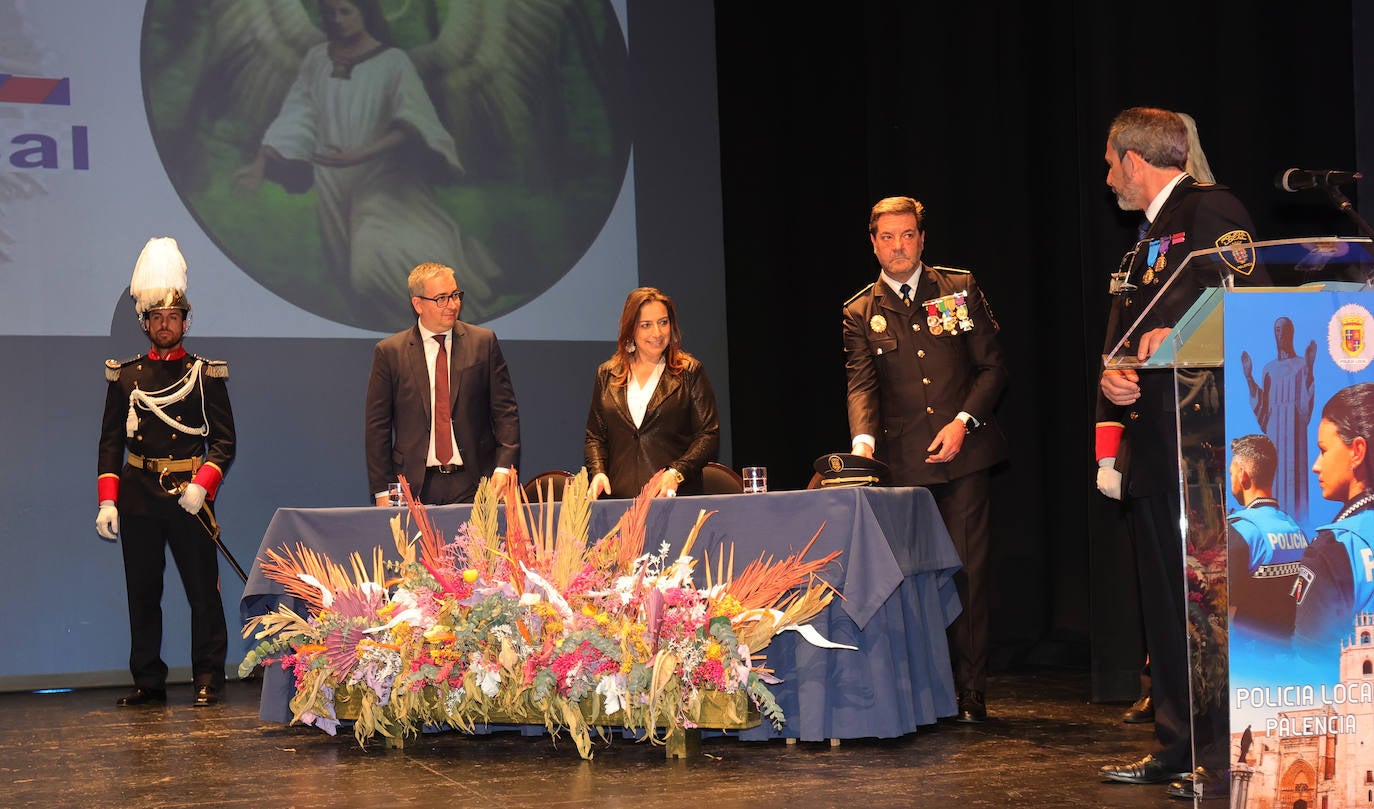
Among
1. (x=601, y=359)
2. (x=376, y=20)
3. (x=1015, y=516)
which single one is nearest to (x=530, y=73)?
(x=376, y=20)

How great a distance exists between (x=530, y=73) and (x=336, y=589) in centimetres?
338

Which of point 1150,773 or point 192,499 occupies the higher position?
point 192,499

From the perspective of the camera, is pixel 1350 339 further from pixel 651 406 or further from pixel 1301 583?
pixel 651 406

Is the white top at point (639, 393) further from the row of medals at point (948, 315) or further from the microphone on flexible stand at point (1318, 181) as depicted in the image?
the microphone on flexible stand at point (1318, 181)

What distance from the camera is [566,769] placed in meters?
3.60

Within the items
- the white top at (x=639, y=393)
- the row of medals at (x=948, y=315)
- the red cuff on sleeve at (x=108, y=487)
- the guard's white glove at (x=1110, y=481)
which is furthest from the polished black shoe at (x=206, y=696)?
the guard's white glove at (x=1110, y=481)

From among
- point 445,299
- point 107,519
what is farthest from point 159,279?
point 445,299

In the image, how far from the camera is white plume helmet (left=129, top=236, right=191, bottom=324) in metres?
5.76

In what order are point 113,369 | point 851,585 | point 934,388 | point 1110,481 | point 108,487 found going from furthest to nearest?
point 113,369 < point 108,487 < point 934,388 < point 851,585 < point 1110,481

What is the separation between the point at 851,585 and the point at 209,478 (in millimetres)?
3026

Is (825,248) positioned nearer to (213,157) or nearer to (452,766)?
(213,157)

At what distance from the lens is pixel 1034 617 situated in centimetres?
632

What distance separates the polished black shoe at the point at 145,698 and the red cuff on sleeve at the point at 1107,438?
12.0 feet

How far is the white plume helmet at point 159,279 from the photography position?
5762mm
